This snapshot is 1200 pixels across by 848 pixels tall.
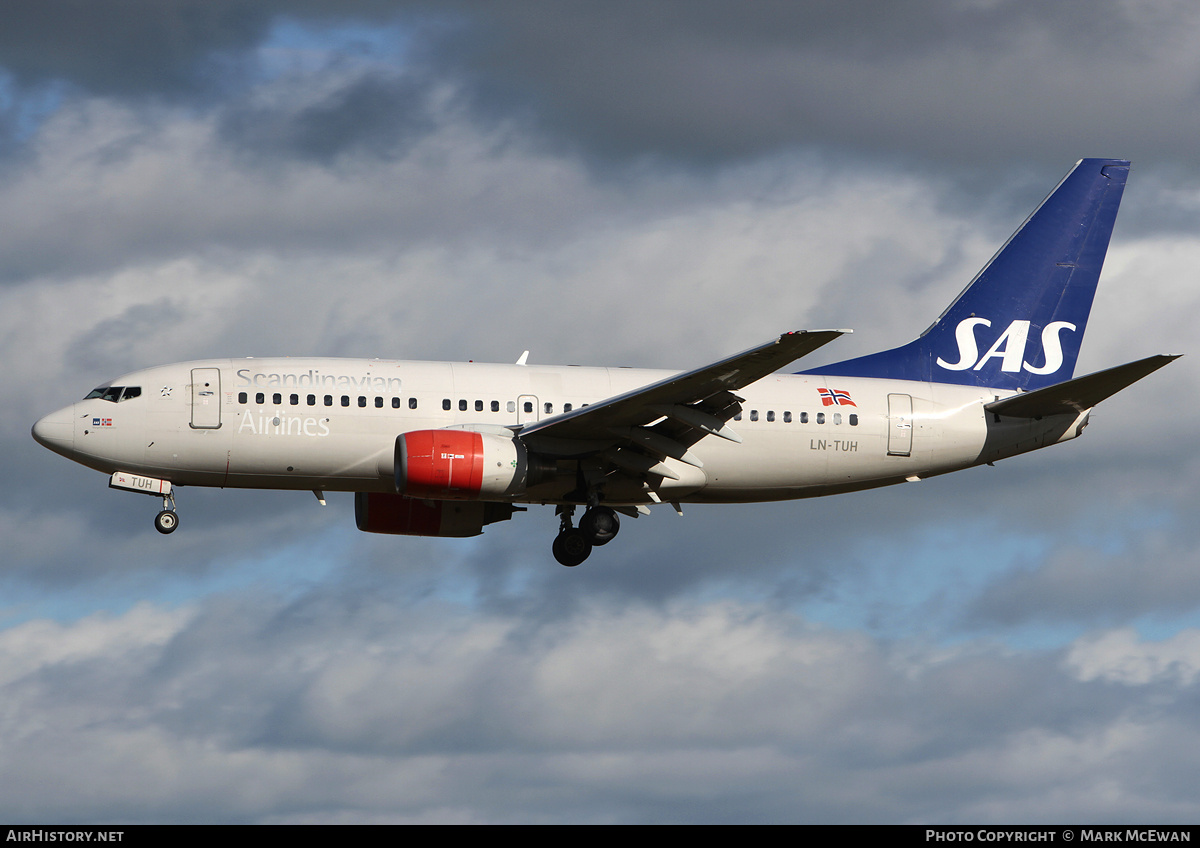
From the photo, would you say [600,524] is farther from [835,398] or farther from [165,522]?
[165,522]

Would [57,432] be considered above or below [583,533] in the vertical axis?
above

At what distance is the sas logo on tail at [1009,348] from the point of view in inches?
1676

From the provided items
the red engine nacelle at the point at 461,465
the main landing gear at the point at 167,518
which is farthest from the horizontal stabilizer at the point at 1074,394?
the main landing gear at the point at 167,518

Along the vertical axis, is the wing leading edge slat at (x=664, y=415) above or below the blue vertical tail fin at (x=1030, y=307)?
below

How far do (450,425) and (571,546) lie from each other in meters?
4.64

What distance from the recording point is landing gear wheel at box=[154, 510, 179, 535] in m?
37.0

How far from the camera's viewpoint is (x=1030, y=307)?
4375cm

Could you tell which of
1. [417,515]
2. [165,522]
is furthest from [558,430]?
[165,522]

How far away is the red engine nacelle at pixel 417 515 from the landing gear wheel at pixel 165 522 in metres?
5.13

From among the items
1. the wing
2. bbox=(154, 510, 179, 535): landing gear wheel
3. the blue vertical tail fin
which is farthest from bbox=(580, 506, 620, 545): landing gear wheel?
bbox=(154, 510, 179, 535): landing gear wheel

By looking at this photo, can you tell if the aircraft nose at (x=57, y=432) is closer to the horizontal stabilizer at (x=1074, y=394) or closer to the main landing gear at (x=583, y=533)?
the main landing gear at (x=583, y=533)

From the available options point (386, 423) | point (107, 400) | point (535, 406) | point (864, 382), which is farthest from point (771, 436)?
point (107, 400)

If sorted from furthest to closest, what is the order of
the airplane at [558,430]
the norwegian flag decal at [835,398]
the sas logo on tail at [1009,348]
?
the sas logo on tail at [1009,348] → the norwegian flag decal at [835,398] → the airplane at [558,430]

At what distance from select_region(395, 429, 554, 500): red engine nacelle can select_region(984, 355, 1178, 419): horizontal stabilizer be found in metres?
12.9
